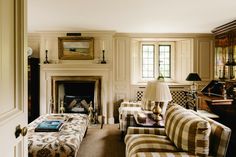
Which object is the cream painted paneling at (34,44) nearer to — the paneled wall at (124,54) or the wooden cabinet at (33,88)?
the paneled wall at (124,54)

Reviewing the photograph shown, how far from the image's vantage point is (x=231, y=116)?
2.86 m

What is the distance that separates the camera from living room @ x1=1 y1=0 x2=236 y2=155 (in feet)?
15.0

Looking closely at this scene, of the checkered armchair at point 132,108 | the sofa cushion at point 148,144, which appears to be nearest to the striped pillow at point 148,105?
the checkered armchair at point 132,108

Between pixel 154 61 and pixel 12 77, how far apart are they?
5.27m

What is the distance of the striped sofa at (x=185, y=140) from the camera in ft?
6.58

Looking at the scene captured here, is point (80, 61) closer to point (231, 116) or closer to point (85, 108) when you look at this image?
point (85, 108)

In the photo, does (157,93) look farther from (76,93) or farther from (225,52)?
(76,93)

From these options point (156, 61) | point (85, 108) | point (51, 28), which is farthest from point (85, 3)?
point (156, 61)

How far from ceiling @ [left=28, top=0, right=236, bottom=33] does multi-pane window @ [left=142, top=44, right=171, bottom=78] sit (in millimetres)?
936

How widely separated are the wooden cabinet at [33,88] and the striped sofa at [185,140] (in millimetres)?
3389

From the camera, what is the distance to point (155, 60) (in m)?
6.29

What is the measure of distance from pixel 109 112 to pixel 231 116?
3.22 metres

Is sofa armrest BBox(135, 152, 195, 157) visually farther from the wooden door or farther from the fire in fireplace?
the fire in fireplace

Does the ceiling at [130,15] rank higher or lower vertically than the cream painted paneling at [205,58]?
higher
